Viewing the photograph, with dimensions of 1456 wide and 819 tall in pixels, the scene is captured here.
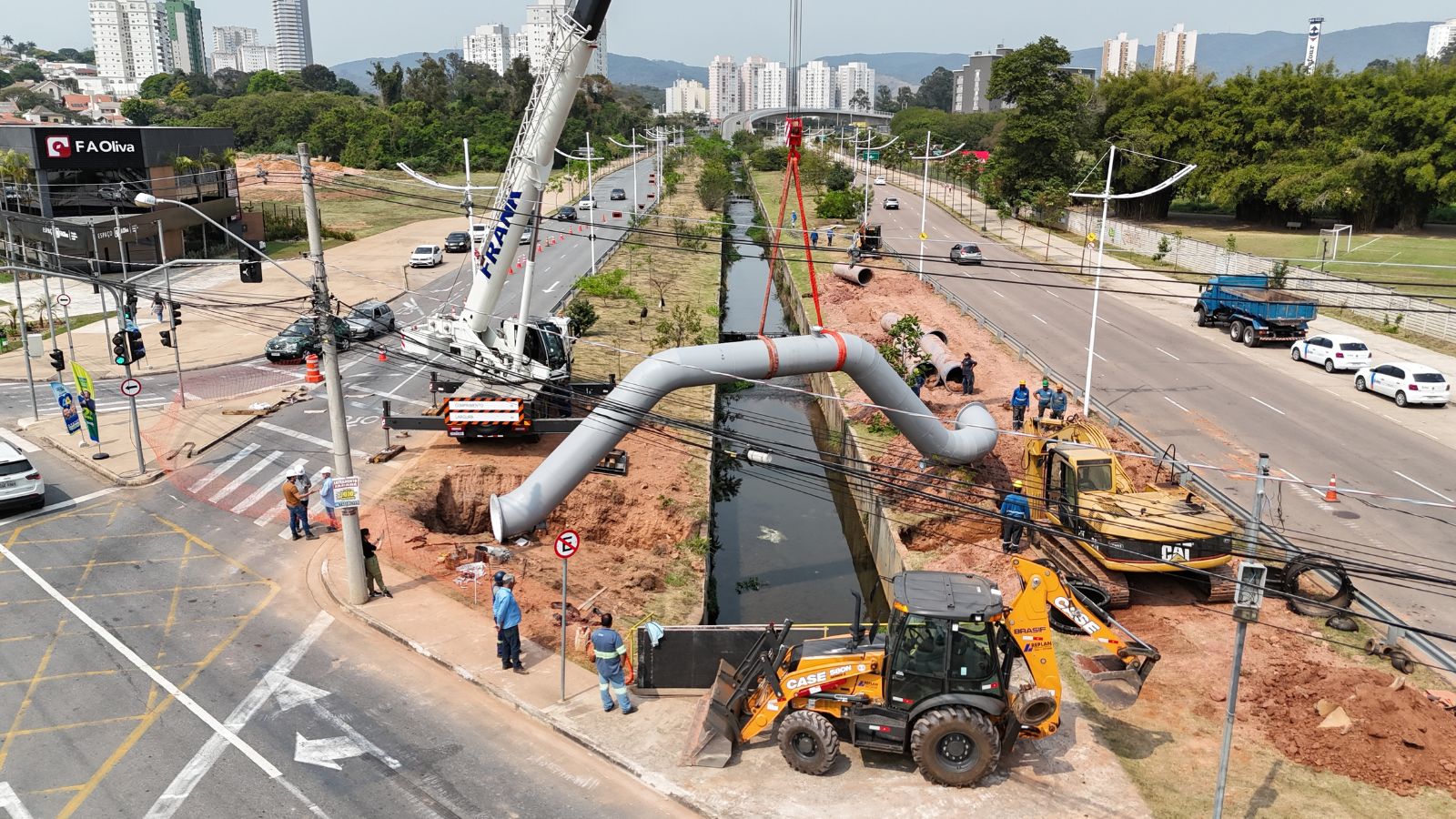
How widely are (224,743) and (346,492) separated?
17.0 ft

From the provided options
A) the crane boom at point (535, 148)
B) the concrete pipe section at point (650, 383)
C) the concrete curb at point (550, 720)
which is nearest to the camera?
the concrete curb at point (550, 720)

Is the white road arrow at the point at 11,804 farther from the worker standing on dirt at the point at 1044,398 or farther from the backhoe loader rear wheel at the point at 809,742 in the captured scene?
the worker standing on dirt at the point at 1044,398

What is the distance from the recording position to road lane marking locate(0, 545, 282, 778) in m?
14.6

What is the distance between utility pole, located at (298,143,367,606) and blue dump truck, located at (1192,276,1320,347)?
35.6 m

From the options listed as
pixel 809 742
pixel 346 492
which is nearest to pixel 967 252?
pixel 346 492

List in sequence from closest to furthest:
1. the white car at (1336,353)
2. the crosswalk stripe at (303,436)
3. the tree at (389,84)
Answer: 1. the crosswalk stripe at (303,436)
2. the white car at (1336,353)
3. the tree at (389,84)

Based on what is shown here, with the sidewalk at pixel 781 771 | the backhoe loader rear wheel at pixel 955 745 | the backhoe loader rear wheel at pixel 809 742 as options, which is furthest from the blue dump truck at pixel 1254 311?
the backhoe loader rear wheel at pixel 809 742

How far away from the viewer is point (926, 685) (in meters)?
14.0

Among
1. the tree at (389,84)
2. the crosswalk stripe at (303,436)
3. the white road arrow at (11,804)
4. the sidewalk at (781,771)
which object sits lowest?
the sidewalk at (781,771)

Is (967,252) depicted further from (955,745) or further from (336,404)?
(955,745)

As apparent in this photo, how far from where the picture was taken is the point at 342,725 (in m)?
15.4

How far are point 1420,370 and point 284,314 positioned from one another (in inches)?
1848

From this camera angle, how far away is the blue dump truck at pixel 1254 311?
140ft

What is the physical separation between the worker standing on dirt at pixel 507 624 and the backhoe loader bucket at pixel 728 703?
344cm
